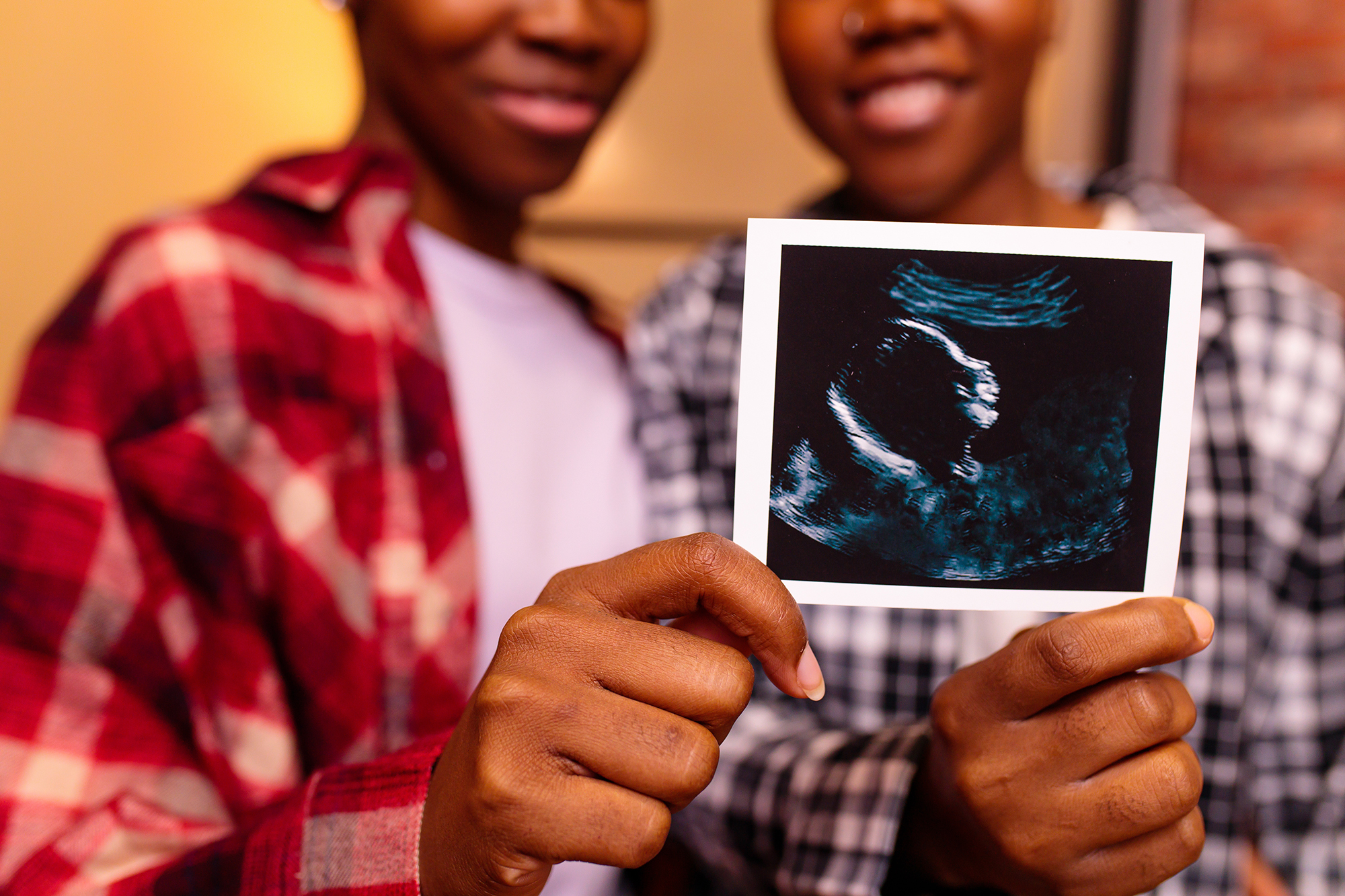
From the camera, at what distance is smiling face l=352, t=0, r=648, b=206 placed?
0.83 meters

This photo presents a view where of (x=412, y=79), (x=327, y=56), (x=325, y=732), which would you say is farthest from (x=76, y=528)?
(x=327, y=56)

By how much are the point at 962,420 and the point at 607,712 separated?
257 mm

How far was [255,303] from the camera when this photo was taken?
731 millimetres

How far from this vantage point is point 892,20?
0.77 m

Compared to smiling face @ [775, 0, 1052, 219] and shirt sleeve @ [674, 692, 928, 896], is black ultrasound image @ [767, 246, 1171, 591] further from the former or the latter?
smiling face @ [775, 0, 1052, 219]

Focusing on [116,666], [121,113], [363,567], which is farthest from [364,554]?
[121,113]

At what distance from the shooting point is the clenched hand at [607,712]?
A: 1.43ft

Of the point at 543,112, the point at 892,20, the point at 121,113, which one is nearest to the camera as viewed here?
the point at 892,20

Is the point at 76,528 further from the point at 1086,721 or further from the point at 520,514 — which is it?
the point at 1086,721

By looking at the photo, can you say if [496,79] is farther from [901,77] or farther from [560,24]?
[901,77]

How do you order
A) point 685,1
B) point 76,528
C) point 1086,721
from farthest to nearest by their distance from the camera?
point 685,1 < point 76,528 < point 1086,721

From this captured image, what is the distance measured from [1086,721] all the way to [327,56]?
1554 mm

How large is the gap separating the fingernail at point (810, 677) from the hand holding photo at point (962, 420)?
38mm

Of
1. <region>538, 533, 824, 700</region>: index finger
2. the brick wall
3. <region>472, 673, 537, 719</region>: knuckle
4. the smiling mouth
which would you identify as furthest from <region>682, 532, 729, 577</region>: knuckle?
the brick wall
